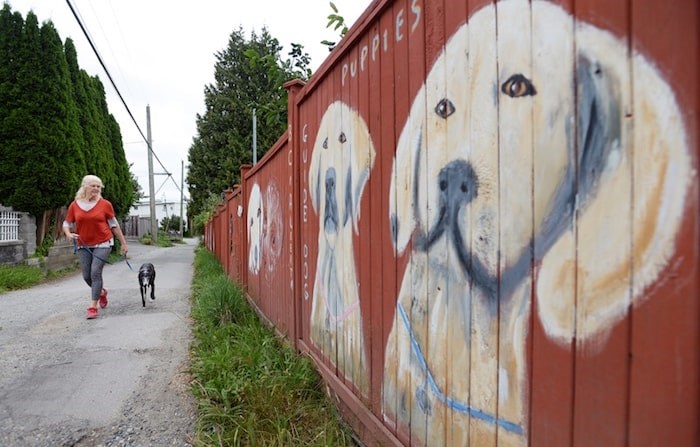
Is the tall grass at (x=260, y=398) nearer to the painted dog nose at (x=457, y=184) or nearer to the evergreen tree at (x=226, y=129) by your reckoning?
the painted dog nose at (x=457, y=184)

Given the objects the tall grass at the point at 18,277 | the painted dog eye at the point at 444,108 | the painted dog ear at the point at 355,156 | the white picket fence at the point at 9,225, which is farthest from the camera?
the white picket fence at the point at 9,225

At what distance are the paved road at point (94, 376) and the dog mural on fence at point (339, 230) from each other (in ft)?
3.15

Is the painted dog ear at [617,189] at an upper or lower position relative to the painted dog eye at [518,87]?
lower

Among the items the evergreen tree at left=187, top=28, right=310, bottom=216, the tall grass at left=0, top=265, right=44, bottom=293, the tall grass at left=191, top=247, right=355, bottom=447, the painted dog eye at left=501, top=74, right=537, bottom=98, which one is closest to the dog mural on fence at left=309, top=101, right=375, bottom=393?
the tall grass at left=191, top=247, right=355, bottom=447

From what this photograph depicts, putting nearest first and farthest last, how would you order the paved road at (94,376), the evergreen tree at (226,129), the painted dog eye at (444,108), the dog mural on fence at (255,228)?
the painted dog eye at (444,108) → the paved road at (94,376) → the dog mural on fence at (255,228) → the evergreen tree at (226,129)

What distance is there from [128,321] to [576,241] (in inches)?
204

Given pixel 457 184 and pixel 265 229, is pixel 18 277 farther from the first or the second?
pixel 457 184

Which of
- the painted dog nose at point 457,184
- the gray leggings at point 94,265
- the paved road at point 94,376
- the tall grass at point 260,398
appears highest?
the painted dog nose at point 457,184

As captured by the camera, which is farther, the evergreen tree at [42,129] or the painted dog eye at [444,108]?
the evergreen tree at [42,129]

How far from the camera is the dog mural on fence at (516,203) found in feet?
2.99

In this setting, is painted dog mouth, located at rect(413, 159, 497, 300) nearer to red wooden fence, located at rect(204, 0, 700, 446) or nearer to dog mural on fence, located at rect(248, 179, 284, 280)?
red wooden fence, located at rect(204, 0, 700, 446)

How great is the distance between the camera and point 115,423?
266cm

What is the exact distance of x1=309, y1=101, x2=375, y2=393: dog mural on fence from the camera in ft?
7.54

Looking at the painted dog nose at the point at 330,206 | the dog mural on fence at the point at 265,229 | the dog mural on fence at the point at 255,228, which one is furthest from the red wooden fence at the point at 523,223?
the dog mural on fence at the point at 255,228
